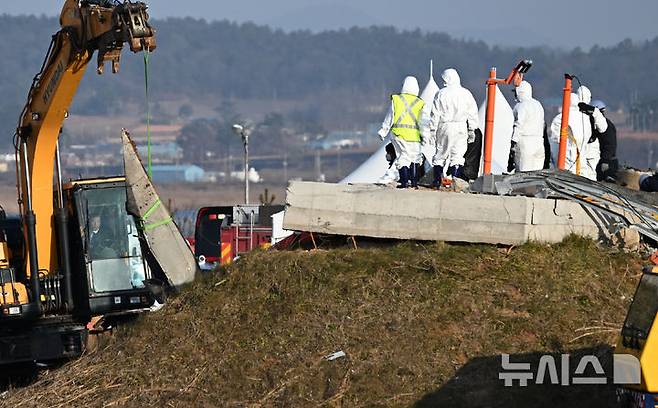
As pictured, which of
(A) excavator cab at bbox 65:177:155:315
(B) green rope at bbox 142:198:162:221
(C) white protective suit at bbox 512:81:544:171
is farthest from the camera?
(C) white protective suit at bbox 512:81:544:171

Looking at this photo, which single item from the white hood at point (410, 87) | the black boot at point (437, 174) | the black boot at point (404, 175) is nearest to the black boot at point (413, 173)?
the black boot at point (404, 175)

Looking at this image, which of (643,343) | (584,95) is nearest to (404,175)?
(584,95)

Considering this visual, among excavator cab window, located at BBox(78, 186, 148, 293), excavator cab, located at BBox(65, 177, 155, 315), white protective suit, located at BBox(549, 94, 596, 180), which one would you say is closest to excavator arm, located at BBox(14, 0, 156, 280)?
excavator cab, located at BBox(65, 177, 155, 315)

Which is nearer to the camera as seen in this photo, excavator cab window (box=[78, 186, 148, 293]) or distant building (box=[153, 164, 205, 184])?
excavator cab window (box=[78, 186, 148, 293])

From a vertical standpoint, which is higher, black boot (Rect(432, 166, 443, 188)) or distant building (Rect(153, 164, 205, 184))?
black boot (Rect(432, 166, 443, 188))

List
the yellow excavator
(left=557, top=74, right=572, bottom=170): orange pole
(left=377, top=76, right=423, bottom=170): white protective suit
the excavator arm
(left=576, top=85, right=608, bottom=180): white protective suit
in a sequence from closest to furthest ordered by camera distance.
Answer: the excavator arm
the yellow excavator
(left=557, top=74, right=572, bottom=170): orange pole
(left=377, top=76, right=423, bottom=170): white protective suit
(left=576, top=85, right=608, bottom=180): white protective suit

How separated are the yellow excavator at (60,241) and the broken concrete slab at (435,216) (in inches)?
98.7

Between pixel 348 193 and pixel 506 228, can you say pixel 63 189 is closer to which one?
pixel 348 193

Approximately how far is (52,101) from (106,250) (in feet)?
6.84

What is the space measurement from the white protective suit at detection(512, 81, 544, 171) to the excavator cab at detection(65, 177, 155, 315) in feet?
19.6

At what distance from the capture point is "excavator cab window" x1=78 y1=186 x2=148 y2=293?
17109mm

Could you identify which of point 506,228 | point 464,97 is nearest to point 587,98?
point 464,97

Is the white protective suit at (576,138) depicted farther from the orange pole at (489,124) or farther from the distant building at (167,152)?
the distant building at (167,152)

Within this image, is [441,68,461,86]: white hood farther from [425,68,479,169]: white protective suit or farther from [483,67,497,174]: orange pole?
[483,67,497,174]: orange pole
